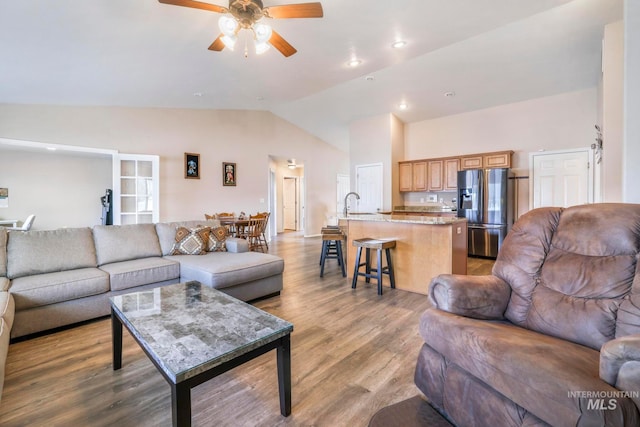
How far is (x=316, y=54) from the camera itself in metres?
A: 3.68

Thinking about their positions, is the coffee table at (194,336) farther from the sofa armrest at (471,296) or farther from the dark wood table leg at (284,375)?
the sofa armrest at (471,296)

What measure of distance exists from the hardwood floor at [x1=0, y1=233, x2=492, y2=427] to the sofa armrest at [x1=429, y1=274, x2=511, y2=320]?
57 centimetres

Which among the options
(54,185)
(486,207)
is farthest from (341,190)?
(54,185)

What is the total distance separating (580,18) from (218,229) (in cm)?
498

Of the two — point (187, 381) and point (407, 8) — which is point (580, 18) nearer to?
point (407, 8)

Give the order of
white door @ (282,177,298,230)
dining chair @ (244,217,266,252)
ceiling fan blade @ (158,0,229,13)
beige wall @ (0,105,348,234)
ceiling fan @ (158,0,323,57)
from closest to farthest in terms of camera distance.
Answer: ceiling fan blade @ (158,0,229,13)
ceiling fan @ (158,0,323,57)
beige wall @ (0,105,348,234)
dining chair @ (244,217,266,252)
white door @ (282,177,298,230)

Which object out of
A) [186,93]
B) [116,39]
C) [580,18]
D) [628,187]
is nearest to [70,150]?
[186,93]

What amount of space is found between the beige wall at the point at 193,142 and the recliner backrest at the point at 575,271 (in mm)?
5901

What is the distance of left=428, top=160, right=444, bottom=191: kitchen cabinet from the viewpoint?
6.15 meters

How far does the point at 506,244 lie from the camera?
185 cm

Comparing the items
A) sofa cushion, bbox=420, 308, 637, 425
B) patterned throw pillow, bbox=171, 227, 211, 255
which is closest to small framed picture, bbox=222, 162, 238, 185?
patterned throw pillow, bbox=171, 227, 211, 255

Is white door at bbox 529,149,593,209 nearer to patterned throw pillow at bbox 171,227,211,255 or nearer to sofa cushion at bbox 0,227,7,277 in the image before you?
patterned throw pillow at bbox 171,227,211,255

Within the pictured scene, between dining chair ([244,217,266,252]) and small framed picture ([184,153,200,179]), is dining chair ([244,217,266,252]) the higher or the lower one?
the lower one

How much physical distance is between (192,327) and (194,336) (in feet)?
0.37
